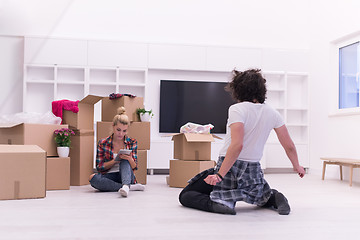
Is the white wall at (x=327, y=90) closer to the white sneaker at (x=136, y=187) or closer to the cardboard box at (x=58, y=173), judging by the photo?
the white sneaker at (x=136, y=187)

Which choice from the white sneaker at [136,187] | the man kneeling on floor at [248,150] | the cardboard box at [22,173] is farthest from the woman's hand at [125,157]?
the man kneeling on floor at [248,150]

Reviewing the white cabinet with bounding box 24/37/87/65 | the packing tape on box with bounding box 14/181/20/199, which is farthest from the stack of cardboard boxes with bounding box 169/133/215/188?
the white cabinet with bounding box 24/37/87/65

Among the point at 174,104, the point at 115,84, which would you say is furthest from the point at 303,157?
the point at 115,84

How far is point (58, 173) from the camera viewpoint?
11.9 ft

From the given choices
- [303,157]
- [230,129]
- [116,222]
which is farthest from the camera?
[303,157]

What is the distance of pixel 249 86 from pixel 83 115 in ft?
6.76

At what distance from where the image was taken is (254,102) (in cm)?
256

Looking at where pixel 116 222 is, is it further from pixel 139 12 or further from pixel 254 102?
pixel 139 12

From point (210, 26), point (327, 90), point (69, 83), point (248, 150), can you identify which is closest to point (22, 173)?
point (248, 150)

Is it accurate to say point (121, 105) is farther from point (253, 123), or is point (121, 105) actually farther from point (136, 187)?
point (253, 123)

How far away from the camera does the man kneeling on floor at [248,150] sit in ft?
8.11

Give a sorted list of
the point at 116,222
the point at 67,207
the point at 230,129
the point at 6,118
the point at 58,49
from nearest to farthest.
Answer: the point at 116,222
the point at 230,129
the point at 67,207
the point at 6,118
the point at 58,49

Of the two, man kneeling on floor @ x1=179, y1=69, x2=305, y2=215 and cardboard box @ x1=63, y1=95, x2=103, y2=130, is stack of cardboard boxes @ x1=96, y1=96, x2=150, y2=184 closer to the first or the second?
cardboard box @ x1=63, y1=95, x2=103, y2=130

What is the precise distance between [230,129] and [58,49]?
12.0 ft
